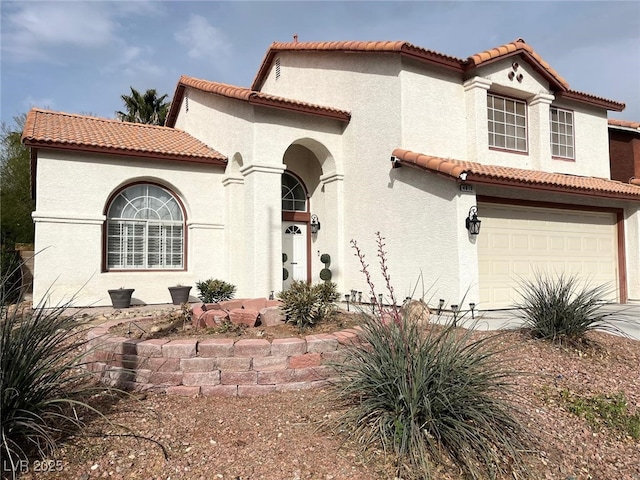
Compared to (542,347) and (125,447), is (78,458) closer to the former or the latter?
(125,447)

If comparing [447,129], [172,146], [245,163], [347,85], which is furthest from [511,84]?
[172,146]

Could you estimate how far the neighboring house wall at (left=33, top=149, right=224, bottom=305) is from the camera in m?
10.1

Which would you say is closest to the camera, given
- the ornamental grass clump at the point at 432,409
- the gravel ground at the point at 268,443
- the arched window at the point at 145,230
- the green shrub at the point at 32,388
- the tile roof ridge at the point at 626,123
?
the green shrub at the point at 32,388

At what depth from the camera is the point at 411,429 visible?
129 inches

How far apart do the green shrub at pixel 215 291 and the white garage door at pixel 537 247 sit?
577 cm

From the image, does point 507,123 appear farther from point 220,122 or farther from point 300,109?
point 220,122

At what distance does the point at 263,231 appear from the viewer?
1052 centimetres

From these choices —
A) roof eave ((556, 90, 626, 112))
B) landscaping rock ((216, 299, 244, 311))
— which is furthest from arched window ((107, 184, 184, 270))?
roof eave ((556, 90, 626, 112))

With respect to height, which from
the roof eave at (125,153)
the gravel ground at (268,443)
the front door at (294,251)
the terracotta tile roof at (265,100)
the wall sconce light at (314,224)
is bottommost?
the gravel ground at (268,443)

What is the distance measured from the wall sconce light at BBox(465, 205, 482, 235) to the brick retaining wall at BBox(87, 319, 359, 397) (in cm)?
524

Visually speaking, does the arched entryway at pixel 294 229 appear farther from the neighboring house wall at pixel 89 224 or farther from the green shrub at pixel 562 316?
the green shrub at pixel 562 316

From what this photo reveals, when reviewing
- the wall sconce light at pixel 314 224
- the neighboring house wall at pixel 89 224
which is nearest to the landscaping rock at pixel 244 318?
the neighboring house wall at pixel 89 224

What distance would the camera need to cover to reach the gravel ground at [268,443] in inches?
124

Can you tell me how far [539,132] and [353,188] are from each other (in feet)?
17.5
